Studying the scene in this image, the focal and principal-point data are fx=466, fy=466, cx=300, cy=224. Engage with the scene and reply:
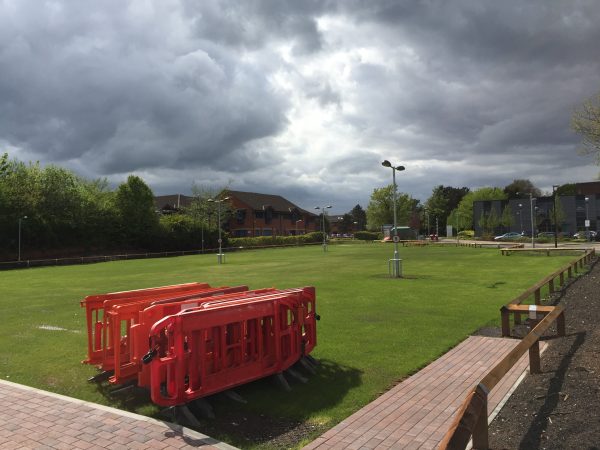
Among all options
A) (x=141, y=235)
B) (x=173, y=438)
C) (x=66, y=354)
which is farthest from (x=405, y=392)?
(x=141, y=235)

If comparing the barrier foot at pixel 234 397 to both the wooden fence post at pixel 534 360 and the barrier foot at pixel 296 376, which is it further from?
the wooden fence post at pixel 534 360

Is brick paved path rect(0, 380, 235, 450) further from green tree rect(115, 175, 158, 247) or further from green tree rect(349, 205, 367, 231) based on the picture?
green tree rect(349, 205, 367, 231)

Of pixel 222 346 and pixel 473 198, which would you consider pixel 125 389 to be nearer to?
pixel 222 346

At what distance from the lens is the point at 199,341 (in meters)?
5.50

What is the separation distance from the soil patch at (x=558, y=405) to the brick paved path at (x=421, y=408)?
0.91ft

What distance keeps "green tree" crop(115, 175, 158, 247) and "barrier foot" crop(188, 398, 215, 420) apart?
6034 centimetres

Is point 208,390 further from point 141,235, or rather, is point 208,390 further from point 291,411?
point 141,235

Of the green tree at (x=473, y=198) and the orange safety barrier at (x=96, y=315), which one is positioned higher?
the green tree at (x=473, y=198)

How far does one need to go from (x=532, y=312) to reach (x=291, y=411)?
595cm

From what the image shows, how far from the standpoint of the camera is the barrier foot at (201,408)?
549 cm

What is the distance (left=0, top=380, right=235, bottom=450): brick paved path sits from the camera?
4.73m

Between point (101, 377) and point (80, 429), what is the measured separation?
6.10 feet

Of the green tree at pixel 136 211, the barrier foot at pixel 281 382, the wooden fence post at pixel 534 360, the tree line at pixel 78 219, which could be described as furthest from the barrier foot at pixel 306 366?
the green tree at pixel 136 211

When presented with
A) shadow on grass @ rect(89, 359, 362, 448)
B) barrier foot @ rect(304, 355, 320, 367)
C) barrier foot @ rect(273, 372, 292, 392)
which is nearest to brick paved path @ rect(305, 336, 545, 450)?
shadow on grass @ rect(89, 359, 362, 448)
